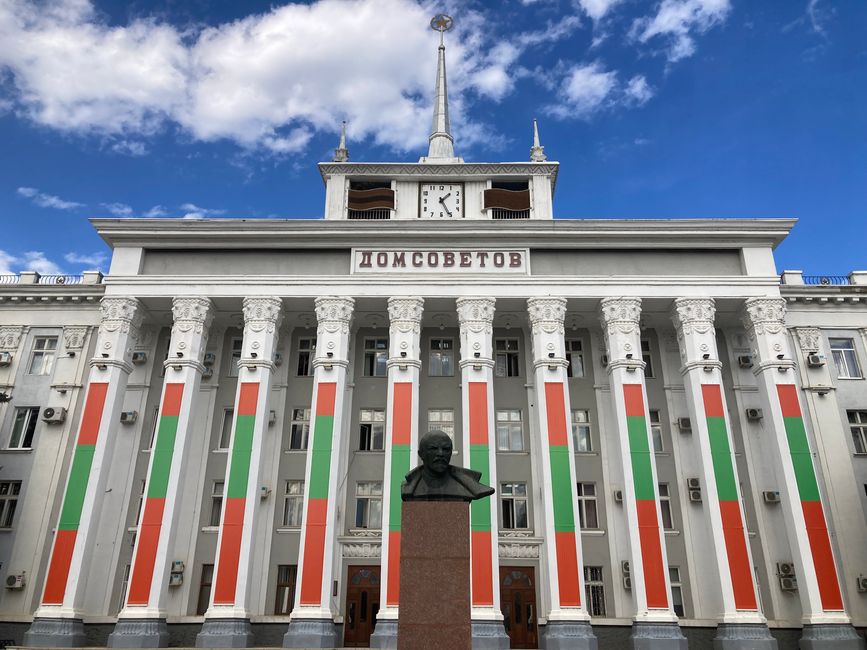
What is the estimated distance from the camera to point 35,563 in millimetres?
25188

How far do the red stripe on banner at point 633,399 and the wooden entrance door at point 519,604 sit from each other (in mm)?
6764

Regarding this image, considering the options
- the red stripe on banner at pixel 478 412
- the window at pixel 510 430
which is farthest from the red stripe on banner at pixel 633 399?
the red stripe on banner at pixel 478 412

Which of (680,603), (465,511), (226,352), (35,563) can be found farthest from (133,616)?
(680,603)

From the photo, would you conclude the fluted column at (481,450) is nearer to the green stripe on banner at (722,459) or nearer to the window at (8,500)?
the green stripe on banner at (722,459)

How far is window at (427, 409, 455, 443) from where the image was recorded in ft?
89.6

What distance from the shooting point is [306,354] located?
29.0 metres

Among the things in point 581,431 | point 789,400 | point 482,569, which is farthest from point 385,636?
point 789,400

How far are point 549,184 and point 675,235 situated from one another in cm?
646

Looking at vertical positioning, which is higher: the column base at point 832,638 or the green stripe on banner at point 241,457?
the green stripe on banner at point 241,457

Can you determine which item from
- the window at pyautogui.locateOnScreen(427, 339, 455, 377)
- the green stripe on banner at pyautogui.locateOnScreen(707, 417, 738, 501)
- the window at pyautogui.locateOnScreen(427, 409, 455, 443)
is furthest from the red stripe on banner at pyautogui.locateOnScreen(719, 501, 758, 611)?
the window at pyautogui.locateOnScreen(427, 339, 455, 377)

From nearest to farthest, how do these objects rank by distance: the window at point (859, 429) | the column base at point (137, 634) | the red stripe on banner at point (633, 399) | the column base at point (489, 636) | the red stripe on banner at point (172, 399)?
the column base at point (489, 636) < the column base at point (137, 634) < the red stripe on banner at point (633, 399) < the red stripe on banner at point (172, 399) < the window at point (859, 429)

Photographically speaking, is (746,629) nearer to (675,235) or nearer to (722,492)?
(722,492)

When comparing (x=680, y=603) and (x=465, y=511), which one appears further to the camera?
(x=680, y=603)

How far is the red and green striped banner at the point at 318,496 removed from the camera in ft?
75.6
